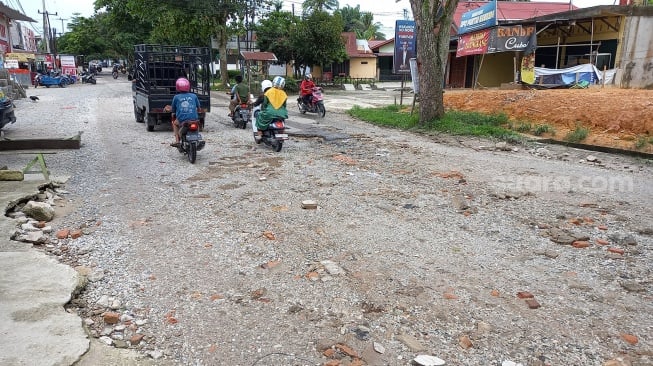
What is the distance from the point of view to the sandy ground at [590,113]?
10703 millimetres

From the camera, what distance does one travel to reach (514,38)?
20.5 metres

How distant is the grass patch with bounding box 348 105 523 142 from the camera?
12036mm

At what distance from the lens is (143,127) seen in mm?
13578

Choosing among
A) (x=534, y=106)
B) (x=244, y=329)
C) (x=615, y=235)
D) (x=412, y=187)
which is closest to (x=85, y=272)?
(x=244, y=329)

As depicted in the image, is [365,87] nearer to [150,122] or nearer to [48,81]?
[48,81]

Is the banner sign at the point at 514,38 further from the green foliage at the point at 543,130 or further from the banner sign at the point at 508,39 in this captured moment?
the green foliage at the point at 543,130

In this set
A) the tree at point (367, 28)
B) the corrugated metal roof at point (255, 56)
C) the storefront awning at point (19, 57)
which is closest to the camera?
the corrugated metal roof at point (255, 56)

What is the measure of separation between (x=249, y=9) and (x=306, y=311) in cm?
2733

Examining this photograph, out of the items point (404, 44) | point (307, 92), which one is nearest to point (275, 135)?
point (307, 92)

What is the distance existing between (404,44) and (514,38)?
271 inches

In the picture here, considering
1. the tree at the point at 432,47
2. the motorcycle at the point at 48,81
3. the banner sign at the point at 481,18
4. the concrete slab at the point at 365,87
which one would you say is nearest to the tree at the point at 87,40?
the motorcycle at the point at 48,81

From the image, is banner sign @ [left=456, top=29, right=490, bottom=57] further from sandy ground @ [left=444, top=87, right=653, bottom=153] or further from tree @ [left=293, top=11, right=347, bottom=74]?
tree @ [left=293, top=11, right=347, bottom=74]

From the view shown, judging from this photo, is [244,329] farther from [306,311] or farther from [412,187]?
[412,187]

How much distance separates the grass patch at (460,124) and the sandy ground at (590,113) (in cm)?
74
